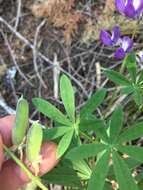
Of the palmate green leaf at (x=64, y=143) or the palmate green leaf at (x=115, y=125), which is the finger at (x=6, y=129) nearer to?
the palmate green leaf at (x=64, y=143)

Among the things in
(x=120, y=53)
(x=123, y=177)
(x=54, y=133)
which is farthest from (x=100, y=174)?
(x=120, y=53)

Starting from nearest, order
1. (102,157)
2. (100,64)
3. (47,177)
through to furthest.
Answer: (102,157) < (47,177) < (100,64)

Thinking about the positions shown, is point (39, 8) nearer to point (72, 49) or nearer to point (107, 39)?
point (72, 49)

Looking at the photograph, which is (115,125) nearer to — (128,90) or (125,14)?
(128,90)

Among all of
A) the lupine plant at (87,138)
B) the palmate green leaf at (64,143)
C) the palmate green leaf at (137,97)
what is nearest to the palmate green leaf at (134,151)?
the lupine plant at (87,138)

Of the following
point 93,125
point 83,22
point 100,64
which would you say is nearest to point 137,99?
point 93,125

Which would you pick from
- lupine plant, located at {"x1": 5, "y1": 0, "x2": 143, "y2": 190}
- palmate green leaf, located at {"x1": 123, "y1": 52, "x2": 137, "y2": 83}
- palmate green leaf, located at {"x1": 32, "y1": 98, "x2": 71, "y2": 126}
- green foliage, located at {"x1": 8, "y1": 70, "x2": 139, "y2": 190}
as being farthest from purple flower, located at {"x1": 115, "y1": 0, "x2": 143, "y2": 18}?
palmate green leaf, located at {"x1": 32, "y1": 98, "x2": 71, "y2": 126}
